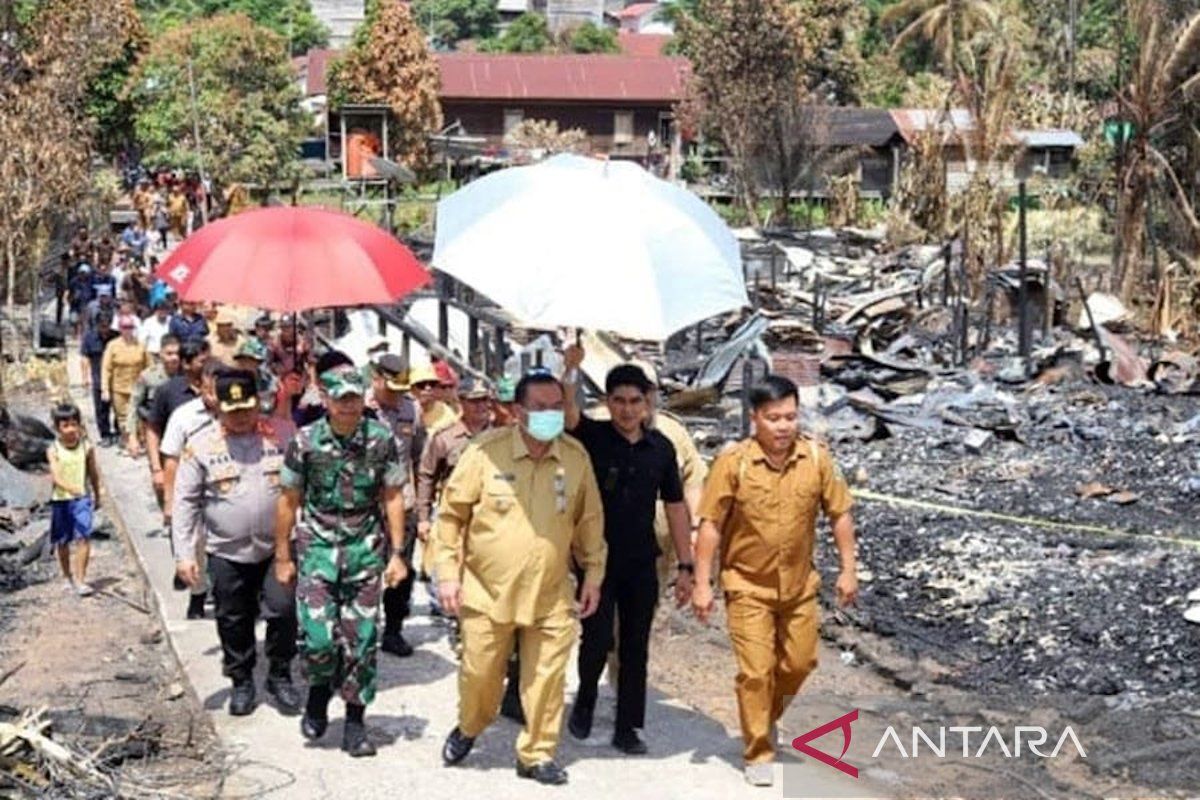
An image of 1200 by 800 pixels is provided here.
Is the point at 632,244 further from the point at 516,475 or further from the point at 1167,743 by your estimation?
the point at 1167,743

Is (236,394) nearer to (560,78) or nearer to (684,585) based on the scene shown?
(684,585)

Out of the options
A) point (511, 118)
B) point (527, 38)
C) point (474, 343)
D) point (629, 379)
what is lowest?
point (474, 343)

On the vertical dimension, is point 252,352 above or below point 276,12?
below

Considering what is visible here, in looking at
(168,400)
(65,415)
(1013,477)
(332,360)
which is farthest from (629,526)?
(1013,477)

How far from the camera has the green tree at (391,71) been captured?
4425 cm

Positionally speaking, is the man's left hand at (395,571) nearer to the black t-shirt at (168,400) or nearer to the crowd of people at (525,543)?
the crowd of people at (525,543)

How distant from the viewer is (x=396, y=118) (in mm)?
43500

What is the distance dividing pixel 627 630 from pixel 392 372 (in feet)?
6.63

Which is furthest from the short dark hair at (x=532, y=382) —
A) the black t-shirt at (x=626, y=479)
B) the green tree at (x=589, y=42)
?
the green tree at (x=589, y=42)

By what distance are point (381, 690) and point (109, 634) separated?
8.26ft

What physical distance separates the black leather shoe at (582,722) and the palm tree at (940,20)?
4800cm

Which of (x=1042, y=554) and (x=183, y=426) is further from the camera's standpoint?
(x=1042, y=554)

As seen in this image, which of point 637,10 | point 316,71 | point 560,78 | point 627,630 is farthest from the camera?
point 637,10

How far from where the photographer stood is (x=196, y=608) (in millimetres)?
8250
